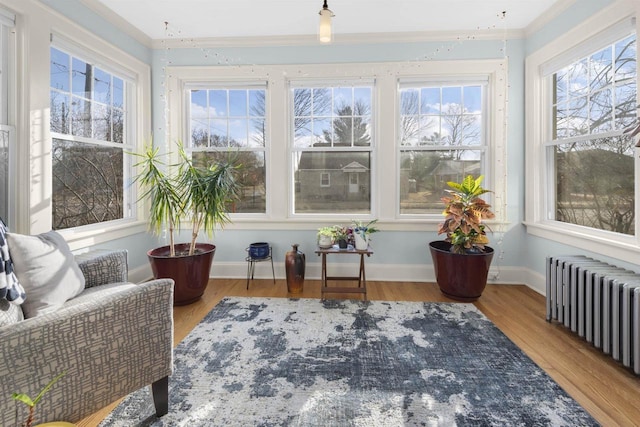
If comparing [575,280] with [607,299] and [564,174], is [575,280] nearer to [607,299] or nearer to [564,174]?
[607,299]

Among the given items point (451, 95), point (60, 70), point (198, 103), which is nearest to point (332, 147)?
point (451, 95)

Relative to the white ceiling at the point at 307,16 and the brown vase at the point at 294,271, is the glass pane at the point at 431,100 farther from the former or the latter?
the brown vase at the point at 294,271

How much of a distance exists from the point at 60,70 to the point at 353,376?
329 centimetres

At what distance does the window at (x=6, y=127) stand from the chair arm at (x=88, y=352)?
5.46 ft

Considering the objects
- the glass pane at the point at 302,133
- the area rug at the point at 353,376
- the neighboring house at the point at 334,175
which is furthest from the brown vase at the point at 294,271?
the glass pane at the point at 302,133

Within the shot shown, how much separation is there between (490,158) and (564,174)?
697 millimetres

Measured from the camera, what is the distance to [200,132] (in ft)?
12.6

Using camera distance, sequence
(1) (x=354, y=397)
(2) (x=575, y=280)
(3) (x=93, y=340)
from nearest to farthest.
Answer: (3) (x=93, y=340), (1) (x=354, y=397), (2) (x=575, y=280)

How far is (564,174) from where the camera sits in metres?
3.12

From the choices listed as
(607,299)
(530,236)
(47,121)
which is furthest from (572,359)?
(47,121)

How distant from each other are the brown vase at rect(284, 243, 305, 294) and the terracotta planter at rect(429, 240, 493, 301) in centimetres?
137

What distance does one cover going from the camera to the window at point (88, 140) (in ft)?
8.82

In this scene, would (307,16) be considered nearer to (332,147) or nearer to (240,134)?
(332,147)

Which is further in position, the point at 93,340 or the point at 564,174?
the point at 564,174
